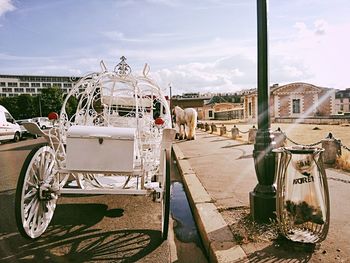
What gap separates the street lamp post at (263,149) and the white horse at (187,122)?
15.0 meters

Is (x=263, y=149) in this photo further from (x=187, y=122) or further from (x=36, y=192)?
(x=187, y=122)

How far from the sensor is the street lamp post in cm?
438

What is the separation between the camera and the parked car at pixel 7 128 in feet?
68.9

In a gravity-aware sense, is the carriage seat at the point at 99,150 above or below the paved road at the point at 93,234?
above

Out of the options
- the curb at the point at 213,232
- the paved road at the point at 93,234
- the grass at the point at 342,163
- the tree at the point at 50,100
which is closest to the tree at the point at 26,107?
the tree at the point at 50,100

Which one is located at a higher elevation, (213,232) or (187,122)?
(187,122)

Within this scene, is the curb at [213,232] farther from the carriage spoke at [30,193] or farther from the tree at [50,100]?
the tree at [50,100]

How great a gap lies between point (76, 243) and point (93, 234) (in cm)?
37

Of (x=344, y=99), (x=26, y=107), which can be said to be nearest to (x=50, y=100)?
(x=26, y=107)

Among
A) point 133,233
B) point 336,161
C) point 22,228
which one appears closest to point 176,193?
point 133,233

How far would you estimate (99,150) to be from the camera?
4.54 meters

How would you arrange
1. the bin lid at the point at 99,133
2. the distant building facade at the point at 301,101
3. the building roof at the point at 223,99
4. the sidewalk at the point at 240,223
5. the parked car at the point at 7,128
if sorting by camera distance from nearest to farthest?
the sidewalk at the point at 240,223, the bin lid at the point at 99,133, the parked car at the point at 7,128, the distant building facade at the point at 301,101, the building roof at the point at 223,99

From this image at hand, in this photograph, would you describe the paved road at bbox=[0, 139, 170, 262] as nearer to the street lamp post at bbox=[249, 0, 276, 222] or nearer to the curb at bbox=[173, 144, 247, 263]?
the curb at bbox=[173, 144, 247, 263]

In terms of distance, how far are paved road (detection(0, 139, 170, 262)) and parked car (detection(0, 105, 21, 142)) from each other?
16195 mm
